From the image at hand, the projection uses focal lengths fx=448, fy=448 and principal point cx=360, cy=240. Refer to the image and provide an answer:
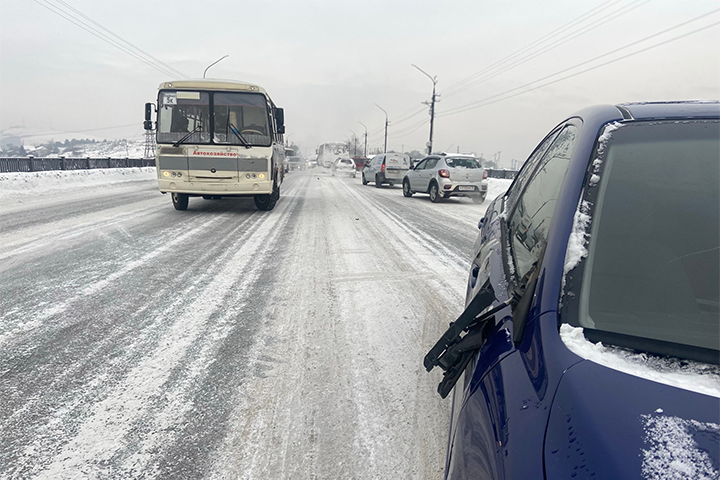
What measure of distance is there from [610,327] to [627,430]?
1.06ft

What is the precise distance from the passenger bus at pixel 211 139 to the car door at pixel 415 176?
24.4 ft

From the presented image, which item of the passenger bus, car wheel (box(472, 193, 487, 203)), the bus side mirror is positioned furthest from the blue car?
car wheel (box(472, 193, 487, 203))

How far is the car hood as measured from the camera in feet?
2.76

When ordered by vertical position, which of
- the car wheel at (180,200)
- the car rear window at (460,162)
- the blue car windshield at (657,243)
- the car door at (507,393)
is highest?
the car rear window at (460,162)

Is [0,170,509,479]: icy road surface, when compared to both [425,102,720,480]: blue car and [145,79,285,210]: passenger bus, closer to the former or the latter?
[425,102,720,480]: blue car

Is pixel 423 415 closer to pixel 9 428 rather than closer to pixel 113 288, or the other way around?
pixel 9 428

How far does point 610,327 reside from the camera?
1.16 m

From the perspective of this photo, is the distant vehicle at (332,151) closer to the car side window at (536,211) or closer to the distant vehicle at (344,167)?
the distant vehicle at (344,167)

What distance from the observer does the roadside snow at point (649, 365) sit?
38.5 inches

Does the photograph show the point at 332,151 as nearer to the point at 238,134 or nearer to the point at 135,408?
the point at 238,134

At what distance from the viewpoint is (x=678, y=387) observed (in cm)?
97

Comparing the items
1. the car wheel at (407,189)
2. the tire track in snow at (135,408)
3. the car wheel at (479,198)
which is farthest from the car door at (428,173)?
the tire track in snow at (135,408)

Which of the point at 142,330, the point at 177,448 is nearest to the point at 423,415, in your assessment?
the point at 177,448

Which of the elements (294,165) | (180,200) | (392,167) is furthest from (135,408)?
(294,165)
